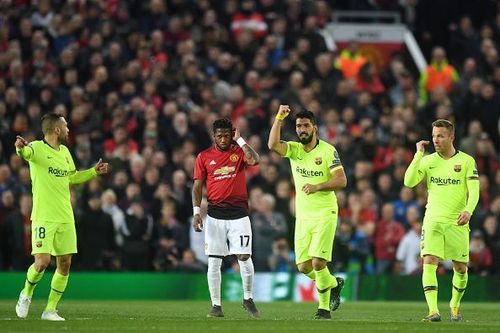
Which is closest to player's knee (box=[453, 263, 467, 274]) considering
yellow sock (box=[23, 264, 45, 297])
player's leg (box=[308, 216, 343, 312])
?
player's leg (box=[308, 216, 343, 312])

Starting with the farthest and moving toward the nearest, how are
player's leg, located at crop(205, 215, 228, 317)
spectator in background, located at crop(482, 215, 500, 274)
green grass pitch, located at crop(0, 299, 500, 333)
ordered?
1. spectator in background, located at crop(482, 215, 500, 274)
2. player's leg, located at crop(205, 215, 228, 317)
3. green grass pitch, located at crop(0, 299, 500, 333)

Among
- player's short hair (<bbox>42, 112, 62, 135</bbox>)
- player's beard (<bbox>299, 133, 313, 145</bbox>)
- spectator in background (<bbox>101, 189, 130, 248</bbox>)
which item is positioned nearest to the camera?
player's short hair (<bbox>42, 112, 62, 135</bbox>)

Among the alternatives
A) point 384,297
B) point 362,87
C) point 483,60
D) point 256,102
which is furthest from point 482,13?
point 384,297

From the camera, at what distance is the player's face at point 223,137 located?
19016 millimetres

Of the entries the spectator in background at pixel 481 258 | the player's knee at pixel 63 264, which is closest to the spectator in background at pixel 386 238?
the spectator in background at pixel 481 258

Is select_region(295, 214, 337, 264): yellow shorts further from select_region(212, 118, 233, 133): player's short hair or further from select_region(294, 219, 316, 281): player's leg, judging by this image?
select_region(212, 118, 233, 133): player's short hair

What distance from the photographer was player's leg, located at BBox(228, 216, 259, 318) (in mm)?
18859

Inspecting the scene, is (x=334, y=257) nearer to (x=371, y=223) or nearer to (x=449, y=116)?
(x=371, y=223)

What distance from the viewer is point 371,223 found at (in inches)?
1094

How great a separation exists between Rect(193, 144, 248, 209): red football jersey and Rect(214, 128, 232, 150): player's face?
0.09m

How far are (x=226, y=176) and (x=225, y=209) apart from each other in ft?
1.46

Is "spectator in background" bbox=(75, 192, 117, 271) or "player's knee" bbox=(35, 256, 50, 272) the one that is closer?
"player's knee" bbox=(35, 256, 50, 272)

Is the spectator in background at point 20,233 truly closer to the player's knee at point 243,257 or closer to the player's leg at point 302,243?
the player's knee at point 243,257

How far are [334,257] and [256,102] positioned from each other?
3963 millimetres
